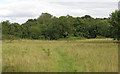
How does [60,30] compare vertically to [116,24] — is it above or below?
below

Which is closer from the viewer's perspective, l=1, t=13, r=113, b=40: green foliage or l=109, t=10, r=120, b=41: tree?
l=109, t=10, r=120, b=41: tree

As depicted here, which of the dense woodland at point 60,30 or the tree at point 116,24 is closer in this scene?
the tree at point 116,24

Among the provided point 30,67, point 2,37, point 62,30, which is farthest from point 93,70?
point 2,37

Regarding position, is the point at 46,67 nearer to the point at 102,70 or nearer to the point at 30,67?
the point at 30,67

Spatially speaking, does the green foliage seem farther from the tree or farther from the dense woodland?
the tree

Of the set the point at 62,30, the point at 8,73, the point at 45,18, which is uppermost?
the point at 45,18

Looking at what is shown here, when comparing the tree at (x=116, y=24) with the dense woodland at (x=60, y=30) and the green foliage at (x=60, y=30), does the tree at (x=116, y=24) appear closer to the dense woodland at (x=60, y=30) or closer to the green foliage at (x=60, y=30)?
the dense woodland at (x=60, y=30)

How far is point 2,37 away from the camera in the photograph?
197 feet

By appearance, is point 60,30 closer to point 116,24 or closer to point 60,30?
point 60,30

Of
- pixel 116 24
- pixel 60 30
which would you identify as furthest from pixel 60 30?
pixel 116 24

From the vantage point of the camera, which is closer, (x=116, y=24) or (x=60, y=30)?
(x=116, y=24)

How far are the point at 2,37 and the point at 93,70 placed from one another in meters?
53.7

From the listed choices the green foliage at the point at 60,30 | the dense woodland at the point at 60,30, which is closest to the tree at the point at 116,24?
the dense woodland at the point at 60,30

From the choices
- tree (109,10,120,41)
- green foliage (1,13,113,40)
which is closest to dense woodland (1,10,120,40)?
green foliage (1,13,113,40)
